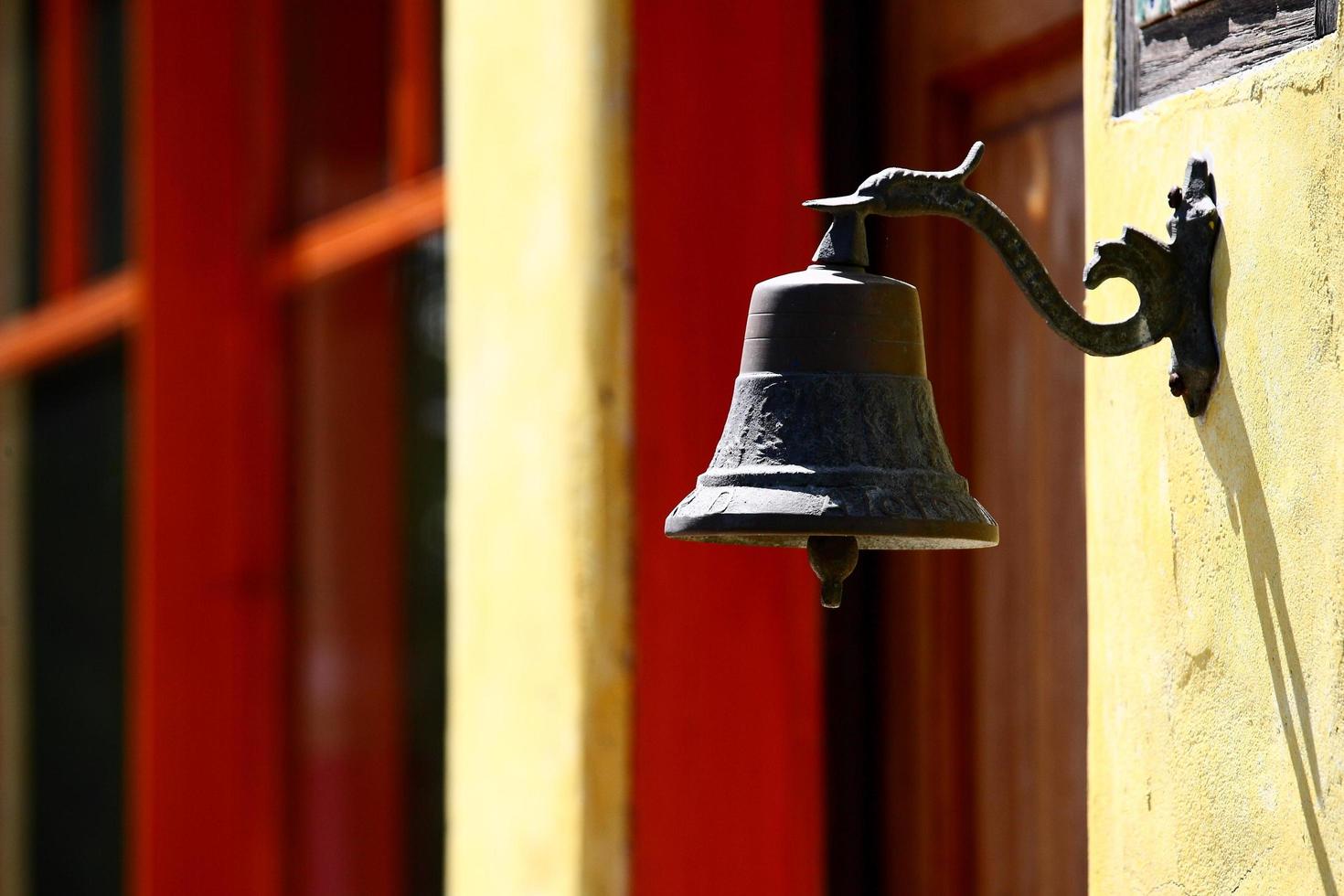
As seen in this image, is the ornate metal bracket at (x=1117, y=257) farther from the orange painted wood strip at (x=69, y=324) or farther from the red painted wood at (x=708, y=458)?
the orange painted wood strip at (x=69, y=324)

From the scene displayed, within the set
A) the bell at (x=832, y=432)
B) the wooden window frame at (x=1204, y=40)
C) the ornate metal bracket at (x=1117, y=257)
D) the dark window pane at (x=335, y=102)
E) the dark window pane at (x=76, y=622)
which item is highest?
the dark window pane at (x=335, y=102)

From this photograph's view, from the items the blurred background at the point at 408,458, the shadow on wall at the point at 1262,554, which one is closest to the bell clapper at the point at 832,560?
the shadow on wall at the point at 1262,554

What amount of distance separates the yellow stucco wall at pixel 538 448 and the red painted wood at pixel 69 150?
3.00 metres

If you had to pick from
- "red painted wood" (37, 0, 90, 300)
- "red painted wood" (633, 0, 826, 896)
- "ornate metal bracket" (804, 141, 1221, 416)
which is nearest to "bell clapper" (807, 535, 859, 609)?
"ornate metal bracket" (804, 141, 1221, 416)

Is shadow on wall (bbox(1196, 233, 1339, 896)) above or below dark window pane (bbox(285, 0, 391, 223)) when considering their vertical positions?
below

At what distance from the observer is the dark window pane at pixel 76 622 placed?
5.84 m

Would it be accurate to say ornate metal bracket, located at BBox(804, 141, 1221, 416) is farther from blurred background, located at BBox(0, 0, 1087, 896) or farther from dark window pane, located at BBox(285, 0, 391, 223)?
dark window pane, located at BBox(285, 0, 391, 223)

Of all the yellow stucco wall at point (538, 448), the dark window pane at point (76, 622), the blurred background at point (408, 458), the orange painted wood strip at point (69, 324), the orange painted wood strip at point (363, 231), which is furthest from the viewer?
the dark window pane at point (76, 622)

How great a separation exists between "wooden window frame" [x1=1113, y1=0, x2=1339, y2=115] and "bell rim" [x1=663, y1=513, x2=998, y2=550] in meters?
0.49

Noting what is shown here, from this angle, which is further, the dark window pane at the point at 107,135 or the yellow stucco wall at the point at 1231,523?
the dark window pane at the point at 107,135

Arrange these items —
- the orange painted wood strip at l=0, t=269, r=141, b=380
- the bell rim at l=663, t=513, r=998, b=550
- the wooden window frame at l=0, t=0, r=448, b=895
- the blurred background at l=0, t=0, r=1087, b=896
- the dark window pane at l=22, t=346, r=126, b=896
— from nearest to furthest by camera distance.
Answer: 1. the bell rim at l=663, t=513, r=998, b=550
2. the blurred background at l=0, t=0, r=1087, b=896
3. the wooden window frame at l=0, t=0, r=448, b=895
4. the orange painted wood strip at l=0, t=269, r=141, b=380
5. the dark window pane at l=22, t=346, r=126, b=896

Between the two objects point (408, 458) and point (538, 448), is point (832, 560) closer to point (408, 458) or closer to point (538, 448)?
point (538, 448)

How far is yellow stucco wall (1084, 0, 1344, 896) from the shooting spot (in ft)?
5.23

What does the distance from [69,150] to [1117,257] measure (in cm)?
493
